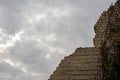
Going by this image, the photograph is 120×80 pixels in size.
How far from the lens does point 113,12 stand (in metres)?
9.95

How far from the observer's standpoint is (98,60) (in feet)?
29.6

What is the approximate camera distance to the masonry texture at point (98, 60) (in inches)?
345

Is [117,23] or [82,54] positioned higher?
[117,23]

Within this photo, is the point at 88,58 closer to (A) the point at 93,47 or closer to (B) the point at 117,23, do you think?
(A) the point at 93,47

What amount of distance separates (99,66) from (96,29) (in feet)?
4.40

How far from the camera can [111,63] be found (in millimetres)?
8961

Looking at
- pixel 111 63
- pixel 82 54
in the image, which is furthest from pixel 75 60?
pixel 111 63

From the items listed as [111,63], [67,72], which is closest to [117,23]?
[111,63]

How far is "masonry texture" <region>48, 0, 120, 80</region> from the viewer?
8.77m

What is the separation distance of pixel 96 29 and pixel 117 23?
590 mm

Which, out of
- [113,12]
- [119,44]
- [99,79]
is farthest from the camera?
[113,12]

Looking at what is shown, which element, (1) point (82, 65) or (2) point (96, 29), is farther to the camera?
(2) point (96, 29)

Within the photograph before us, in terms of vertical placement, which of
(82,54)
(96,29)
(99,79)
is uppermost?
(96,29)

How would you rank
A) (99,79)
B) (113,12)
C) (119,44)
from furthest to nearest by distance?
(113,12)
(119,44)
(99,79)
